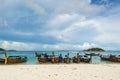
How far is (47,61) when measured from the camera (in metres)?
37.1

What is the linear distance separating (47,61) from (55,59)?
74.3 inches
